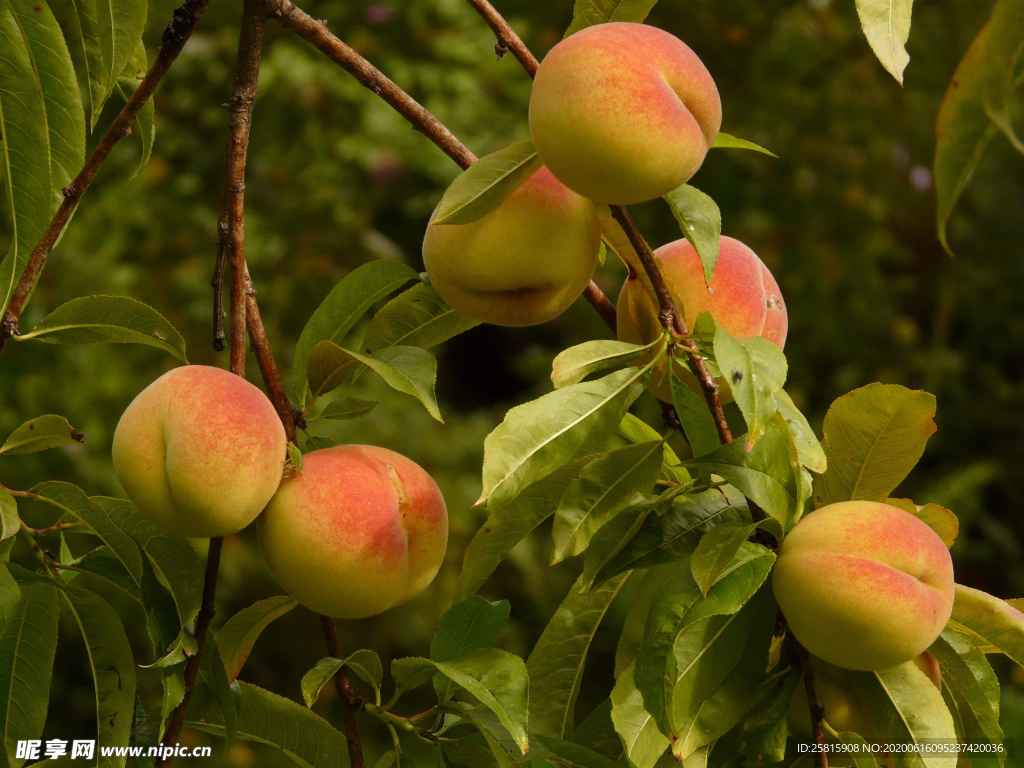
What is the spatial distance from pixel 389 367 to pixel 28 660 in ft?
1.11

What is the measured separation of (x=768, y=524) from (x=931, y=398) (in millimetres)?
150

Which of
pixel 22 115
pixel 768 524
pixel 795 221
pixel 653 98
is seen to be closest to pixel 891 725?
pixel 768 524

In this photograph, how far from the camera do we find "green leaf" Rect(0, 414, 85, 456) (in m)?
0.69

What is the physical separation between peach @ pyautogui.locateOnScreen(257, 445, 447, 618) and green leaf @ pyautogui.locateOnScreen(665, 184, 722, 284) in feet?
0.88

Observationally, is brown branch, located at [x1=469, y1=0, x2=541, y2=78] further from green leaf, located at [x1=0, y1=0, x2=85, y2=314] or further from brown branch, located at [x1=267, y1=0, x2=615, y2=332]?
green leaf, located at [x1=0, y1=0, x2=85, y2=314]

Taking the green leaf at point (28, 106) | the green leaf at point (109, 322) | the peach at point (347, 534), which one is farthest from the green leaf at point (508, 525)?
the green leaf at point (28, 106)

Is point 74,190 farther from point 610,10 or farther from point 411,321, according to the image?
point 610,10

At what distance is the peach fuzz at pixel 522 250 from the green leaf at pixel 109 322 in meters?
0.20

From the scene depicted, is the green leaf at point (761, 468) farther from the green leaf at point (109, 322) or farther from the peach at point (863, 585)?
the green leaf at point (109, 322)

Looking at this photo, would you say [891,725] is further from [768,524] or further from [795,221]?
[795,221]

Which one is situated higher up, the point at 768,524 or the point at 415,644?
the point at 768,524

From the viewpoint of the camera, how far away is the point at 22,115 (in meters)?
0.67

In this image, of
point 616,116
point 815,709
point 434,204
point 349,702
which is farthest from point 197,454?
point 434,204

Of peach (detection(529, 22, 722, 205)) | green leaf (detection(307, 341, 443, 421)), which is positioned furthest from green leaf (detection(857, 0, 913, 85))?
green leaf (detection(307, 341, 443, 421))
